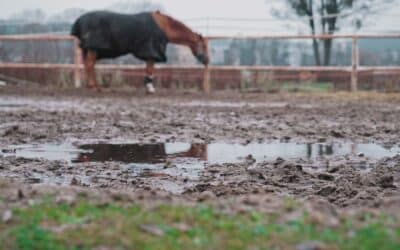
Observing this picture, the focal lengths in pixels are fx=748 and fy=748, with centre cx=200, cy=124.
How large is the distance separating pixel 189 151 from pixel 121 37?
8195 mm

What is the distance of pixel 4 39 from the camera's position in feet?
52.9

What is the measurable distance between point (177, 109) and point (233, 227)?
769cm

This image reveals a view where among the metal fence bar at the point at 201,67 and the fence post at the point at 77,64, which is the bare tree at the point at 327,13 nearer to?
the metal fence bar at the point at 201,67

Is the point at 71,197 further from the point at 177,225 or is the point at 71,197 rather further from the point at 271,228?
the point at 271,228

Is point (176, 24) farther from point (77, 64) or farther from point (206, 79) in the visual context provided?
point (77, 64)

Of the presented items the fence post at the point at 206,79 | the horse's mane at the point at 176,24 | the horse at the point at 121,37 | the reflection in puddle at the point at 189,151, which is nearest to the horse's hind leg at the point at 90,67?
the horse at the point at 121,37

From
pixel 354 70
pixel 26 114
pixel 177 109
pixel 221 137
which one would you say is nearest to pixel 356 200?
pixel 221 137

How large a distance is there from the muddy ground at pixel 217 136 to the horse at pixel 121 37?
0.74 m

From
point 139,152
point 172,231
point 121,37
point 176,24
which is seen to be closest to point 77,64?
point 121,37

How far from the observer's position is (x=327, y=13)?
17.3 meters

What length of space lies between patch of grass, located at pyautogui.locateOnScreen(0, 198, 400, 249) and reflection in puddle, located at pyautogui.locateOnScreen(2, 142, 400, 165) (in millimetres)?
2724

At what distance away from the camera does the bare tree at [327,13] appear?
17000mm

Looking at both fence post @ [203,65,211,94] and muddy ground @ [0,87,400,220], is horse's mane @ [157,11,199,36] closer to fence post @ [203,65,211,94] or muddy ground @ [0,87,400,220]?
fence post @ [203,65,211,94]

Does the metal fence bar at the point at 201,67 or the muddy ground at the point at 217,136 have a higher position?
the metal fence bar at the point at 201,67
